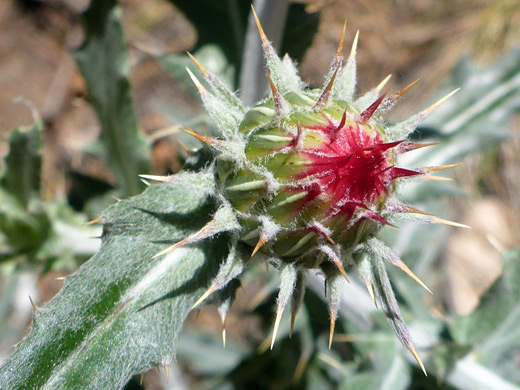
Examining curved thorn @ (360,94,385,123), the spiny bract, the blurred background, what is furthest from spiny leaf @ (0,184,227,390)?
the blurred background

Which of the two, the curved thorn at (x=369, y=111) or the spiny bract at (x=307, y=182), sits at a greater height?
the curved thorn at (x=369, y=111)

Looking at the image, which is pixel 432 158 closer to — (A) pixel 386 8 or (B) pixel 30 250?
(B) pixel 30 250

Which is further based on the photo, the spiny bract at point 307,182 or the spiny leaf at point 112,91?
the spiny leaf at point 112,91

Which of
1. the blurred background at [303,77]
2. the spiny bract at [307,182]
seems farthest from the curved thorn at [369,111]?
the blurred background at [303,77]

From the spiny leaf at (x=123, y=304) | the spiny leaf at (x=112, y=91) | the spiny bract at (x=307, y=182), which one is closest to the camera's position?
the spiny bract at (x=307, y=182)

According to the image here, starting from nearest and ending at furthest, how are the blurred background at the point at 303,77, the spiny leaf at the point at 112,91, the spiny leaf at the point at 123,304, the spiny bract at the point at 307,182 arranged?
the spiny bract at the point at 307,182 < the spiny leaf at the point at 123,304 < the spiny leaf at the point at 112,91 < the blurred background at the point at 303,77

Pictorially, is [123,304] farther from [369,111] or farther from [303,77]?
[303,77]

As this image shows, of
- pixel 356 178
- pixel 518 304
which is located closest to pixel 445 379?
pixel 518 304

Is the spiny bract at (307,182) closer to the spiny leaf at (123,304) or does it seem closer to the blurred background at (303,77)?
the spiny leaf at (123,304)

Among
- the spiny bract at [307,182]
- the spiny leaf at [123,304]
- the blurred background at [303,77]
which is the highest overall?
the spiny bract at [307,182]
